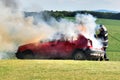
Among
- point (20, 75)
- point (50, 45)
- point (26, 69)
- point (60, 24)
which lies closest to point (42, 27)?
point (60, 24)

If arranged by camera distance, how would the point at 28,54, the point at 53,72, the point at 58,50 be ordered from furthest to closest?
the point at 58,50 < the point at 28,54 < the point at 53,72

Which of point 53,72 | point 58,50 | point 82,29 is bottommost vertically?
point 58,50

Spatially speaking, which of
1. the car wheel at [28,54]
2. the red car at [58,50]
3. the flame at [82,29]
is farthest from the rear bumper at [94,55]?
the car wheel at [28,54]

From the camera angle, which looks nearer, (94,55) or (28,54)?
(28,54)

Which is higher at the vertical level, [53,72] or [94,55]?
[53,72]

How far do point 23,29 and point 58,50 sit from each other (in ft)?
11.8

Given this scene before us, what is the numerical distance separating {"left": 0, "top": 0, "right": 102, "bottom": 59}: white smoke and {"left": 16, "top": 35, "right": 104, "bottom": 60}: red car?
0.83 meters

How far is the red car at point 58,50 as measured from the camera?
26.2 meters

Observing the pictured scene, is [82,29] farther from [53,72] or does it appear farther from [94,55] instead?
[53,72]

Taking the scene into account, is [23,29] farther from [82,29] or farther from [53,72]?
[53,72]

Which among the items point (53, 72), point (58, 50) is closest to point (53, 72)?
point (53, 72)

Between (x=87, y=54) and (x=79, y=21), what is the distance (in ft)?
17.0

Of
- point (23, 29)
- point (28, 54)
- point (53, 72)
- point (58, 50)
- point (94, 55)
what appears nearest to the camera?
point (53, 72)

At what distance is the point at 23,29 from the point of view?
94.5 feet
